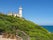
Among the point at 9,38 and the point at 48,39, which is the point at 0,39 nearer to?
the point at 9,38

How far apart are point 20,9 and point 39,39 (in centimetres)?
2884

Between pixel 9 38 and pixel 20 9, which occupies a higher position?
pixel 20 9

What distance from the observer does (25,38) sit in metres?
14.9

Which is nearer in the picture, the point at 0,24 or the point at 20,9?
the point at 0,24

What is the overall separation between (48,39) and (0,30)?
186 inches

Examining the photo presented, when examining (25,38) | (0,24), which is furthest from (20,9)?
(25,38)

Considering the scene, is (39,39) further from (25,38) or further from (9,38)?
(9,38)

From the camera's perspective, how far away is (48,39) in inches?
762

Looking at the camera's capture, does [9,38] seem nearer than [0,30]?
Yes

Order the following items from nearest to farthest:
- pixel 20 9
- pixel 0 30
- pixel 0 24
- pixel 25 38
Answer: pixel 25 38, pixel 0 30, pixel 0 24, pixel 20 9

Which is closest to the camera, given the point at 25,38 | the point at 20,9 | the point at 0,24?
the point at 25,38

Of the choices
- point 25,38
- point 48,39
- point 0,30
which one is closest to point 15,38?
point 25,38

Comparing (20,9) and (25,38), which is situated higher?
(20,9)

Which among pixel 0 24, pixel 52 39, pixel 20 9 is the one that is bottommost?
pixel 52 39
